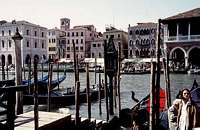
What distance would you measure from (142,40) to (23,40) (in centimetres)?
1657

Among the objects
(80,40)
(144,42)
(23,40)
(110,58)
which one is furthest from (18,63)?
(80,40)

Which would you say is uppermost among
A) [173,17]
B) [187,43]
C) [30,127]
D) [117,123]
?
[173,17]

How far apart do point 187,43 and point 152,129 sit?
25.3m

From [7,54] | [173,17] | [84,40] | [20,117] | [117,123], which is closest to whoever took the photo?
[20,117]

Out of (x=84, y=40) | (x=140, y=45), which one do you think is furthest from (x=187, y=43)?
(x=84, y=40)

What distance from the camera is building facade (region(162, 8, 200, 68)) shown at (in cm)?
2925

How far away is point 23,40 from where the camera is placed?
40.4m

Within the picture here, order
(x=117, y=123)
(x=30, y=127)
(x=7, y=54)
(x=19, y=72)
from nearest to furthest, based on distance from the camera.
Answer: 1. (x=30, y=127)
2. (x=19, y=72)
3. (x=117, y=123)
4. (x=7, y=54)

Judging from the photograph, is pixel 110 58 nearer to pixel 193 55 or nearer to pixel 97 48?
pixel 193 55

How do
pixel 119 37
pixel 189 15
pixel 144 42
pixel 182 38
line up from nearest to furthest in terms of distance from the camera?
1. pixel 189 15
2. pixel 182 38
3. pixel 144 42
4. pixel 119 37

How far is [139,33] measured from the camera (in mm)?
43375

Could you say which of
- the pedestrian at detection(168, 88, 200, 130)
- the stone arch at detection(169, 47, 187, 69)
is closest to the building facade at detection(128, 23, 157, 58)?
the stone arch at detection(169, 47, 187, 69)

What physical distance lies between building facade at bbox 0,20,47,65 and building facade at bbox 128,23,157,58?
13.5 meters

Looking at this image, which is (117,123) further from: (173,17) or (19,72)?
(173,17)
